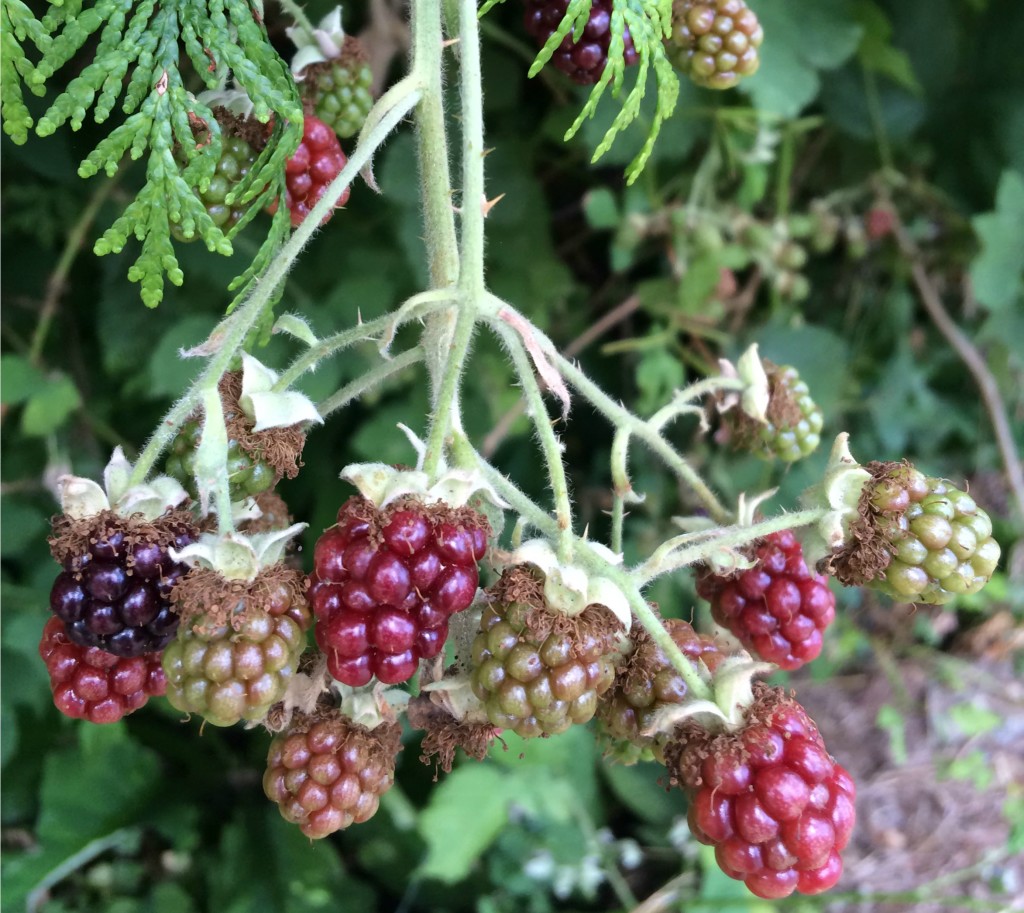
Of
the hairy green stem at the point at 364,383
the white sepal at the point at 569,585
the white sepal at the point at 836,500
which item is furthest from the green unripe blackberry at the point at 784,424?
the hairy green stem at the point at 364,383

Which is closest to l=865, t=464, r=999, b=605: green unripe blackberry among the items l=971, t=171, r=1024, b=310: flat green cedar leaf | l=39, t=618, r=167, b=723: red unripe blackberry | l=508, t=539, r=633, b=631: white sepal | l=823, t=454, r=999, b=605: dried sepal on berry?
l=823, t=454, r=999, b=605: dried sepal on berry

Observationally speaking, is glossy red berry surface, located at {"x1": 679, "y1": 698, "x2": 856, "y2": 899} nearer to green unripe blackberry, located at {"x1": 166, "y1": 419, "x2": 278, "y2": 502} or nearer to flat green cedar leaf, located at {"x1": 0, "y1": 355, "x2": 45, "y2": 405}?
green unripe blackberry, located at {"x1": 166, "y1": 419, "x2": 278, "y2": 502}

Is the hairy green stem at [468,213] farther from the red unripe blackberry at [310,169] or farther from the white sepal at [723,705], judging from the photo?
the white sepal at [723,705]

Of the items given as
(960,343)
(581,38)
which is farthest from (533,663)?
(960,343)

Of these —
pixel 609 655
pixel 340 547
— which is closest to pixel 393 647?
pixel 340 547

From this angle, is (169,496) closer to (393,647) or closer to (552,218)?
(393,647)

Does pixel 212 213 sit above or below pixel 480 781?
above
